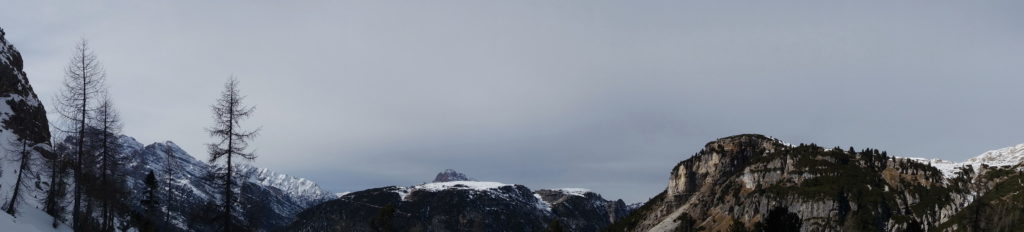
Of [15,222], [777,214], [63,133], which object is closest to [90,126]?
[63,133]

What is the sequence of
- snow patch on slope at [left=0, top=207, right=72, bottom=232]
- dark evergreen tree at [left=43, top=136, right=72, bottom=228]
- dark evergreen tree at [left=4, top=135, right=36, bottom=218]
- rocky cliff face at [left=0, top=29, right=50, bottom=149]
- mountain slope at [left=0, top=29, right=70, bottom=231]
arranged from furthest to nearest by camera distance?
rocky cliff face at [left=0, top=29, right=50, bottom=149], mountain slope at [left=0, top=29, right=70, bottom=231], dark evergreen tree at [left=43, top=136, right=72, bottom=228], dark evergreen tree at [left=4, top=135, right=36, bottom=218], snow patch on slope at [left=0, top=207, right=72, bottom=232]

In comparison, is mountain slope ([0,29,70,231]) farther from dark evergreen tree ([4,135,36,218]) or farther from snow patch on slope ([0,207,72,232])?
snow patch on slope ([0,207,72,232])

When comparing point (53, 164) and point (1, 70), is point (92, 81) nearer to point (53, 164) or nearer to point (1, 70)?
point (53, 164)

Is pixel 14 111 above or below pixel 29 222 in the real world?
above

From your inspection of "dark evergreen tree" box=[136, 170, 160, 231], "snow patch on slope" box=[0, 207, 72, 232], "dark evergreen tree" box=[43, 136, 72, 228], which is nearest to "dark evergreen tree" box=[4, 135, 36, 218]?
"snow patch on slope" box=[0, 207, 72, 232]

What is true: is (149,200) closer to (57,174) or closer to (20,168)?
(20,168)

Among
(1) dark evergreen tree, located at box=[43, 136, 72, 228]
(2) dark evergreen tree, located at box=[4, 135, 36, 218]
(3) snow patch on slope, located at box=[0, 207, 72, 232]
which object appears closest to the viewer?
(3) snow patch on slope, located at box=[0, 207, 72, 232]

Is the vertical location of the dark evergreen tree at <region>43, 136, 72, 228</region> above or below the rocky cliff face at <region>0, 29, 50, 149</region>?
below

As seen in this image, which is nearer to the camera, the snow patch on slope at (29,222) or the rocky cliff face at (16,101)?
the snow patch on slope at (29,222)

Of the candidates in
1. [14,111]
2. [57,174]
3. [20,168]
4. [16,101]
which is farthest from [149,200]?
[16,101]

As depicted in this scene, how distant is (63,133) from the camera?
138 ft

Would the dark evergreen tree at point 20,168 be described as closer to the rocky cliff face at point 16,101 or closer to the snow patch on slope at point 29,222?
the snow patch on slope at point 29,222

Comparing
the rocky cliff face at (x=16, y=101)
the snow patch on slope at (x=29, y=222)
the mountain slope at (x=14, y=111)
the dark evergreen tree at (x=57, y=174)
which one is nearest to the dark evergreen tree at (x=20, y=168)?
the snow patch on slope at (x=29, y=222)

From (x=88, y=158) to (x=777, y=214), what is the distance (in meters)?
54.6
